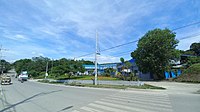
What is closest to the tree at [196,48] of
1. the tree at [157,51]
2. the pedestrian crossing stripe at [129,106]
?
the tree at [157,51]

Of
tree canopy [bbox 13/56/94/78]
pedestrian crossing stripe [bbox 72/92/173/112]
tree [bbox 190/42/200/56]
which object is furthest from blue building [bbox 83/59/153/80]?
pedestrian crossing stripe [bbox 72/92/173/112]

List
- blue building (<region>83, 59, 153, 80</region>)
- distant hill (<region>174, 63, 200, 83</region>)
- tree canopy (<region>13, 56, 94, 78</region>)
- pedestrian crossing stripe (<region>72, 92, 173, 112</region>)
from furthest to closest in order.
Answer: tree canopy (<region>13, 56, 94, 78</region>) → blue building (<region>83, 59, 153, 80</region>) → distant hill (<region>174, 63, 200, 83</region>) → pedestrian crossing stripe (<region>72, 92, 173, 112</region>)

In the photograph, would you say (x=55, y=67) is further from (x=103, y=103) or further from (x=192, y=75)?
(x=103, y=103)

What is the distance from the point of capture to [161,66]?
121 feet

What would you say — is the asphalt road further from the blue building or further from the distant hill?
the blue building

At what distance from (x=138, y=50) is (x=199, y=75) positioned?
1325cm

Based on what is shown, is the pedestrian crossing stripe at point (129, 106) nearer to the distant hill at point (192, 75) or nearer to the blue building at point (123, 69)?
the distant hill at point (192, 75)

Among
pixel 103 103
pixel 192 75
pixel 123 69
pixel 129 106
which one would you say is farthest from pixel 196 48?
pixel 129 106

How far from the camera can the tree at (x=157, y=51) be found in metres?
36.7

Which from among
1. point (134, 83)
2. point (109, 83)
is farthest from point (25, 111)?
point (109, 83)

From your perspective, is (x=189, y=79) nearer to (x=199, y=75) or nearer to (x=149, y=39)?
(x=199, y=75)

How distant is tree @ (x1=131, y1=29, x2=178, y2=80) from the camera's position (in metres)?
36.7

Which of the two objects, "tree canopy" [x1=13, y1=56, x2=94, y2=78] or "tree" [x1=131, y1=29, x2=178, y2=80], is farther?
"tree canopy" [x1=13, y1=56, x2=94, y2=78]

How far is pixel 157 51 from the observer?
36875 mm
